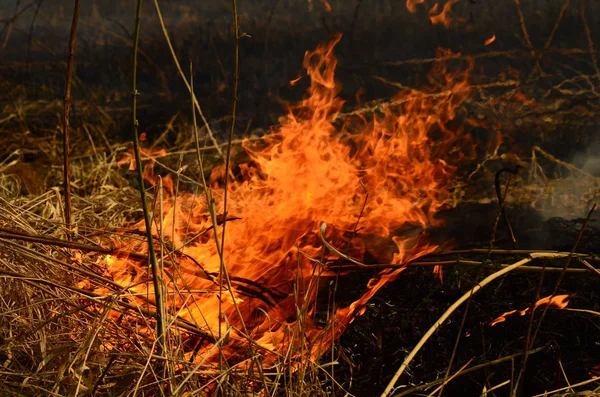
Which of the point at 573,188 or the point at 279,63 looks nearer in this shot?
the point at 573,188

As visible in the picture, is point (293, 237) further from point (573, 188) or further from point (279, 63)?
point (279, 63)

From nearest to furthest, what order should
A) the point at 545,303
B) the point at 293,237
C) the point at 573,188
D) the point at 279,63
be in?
the point at 545,303 < the point at 293,237 < the point at 573,188 < the point at 279,63

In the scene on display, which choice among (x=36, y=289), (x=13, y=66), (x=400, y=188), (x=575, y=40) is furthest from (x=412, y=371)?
(x=13, y=66)

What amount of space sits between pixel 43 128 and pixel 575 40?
142 inches

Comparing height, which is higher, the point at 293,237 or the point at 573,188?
the point at 293,237

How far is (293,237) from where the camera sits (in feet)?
7.82

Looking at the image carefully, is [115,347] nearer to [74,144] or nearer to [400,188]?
[400,188]

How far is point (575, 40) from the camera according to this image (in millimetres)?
5051

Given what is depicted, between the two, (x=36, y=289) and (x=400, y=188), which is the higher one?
(x=36, y=289)

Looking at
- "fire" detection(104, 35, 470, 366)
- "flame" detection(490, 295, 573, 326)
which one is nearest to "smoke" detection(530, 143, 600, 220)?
"fire" detection(104, 35, 470, 366)

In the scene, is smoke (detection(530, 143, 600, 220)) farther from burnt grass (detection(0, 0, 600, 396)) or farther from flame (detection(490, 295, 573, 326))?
flame (detection(490, 295, 573, 326))

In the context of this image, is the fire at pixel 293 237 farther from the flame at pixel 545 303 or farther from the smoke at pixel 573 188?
the smoke at pixel 573 188

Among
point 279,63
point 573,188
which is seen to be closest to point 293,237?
point 573,188

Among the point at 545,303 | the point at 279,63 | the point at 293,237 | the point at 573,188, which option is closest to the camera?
the point at 545,303
